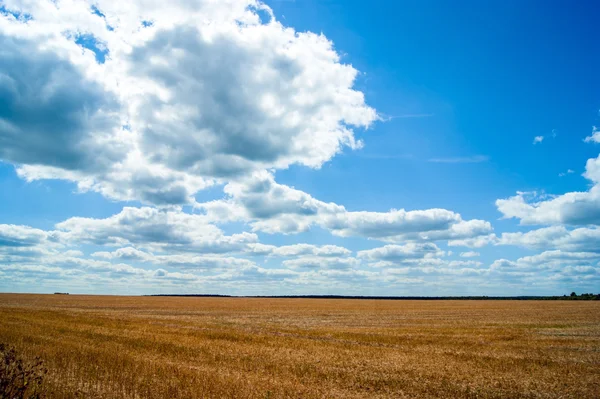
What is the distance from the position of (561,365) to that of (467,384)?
8.15 metres

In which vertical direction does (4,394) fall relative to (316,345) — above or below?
above

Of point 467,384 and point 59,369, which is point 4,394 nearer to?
point 59,369

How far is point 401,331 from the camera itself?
34.3m

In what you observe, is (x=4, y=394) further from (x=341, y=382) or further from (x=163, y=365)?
(x=341, y=382)

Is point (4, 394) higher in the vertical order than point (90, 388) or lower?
higher

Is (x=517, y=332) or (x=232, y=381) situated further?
(x=517, y=332)

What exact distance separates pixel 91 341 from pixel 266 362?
39.7 ft

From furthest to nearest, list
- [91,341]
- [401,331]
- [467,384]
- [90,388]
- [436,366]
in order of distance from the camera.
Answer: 1. [401,331]
2. [91,341]
3. [436,366]
4. [467,384]
5. [90,388]

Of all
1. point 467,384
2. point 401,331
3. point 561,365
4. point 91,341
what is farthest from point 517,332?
point 91,341

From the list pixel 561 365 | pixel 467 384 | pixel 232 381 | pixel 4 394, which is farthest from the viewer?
pixel 561 365

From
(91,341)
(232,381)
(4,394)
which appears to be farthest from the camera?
(91,341)

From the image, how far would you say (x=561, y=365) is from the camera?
65.8 ft

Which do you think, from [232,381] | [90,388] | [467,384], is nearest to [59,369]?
[90,388]

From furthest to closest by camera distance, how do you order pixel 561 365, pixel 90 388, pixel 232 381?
pixel 561 365 → pixel 232 381 → pixel 90 388
